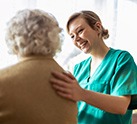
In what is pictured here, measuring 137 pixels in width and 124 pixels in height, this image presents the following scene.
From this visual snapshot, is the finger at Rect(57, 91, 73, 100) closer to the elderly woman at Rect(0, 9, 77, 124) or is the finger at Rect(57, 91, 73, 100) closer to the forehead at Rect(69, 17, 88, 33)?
the elderly woman at Rect(0, 9, 77, 124)

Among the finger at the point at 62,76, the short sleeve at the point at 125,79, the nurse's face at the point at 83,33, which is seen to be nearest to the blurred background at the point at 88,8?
the nurse's face at the point at 83,33

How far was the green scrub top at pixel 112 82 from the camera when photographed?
1.21 m

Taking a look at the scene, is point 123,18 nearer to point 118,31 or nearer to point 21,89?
point 118,31

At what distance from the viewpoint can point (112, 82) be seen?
4.07ft

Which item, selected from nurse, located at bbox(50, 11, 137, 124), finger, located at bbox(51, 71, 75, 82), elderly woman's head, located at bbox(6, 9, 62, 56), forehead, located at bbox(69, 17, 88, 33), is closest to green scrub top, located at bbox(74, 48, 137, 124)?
nurse, located at bbox(50, 11, 137, 124)

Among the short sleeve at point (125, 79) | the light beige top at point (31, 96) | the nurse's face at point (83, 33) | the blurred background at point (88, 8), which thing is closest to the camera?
the light beige top at point (31, 96)

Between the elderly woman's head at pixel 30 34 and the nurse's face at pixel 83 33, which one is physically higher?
the elderly woman's head at pixel 30 34

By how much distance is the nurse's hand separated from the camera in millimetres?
890

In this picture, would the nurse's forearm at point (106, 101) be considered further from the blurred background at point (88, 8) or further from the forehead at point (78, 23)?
the blurred background at point (88, 8)

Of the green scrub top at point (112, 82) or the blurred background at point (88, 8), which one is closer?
the green scrub top at point (112, 82)

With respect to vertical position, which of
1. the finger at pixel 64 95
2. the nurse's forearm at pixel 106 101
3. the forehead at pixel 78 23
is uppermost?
the forehead at pixel 78 23

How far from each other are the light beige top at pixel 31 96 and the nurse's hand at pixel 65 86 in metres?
0.02

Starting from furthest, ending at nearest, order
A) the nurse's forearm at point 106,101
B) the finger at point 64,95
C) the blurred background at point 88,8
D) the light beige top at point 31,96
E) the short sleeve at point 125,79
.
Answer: the blurred background at point 88,8, the short sleeve at point 125,79, the nurse's forearm at point 106,101, the finger at point 64,95, the light beige top at point 31,96

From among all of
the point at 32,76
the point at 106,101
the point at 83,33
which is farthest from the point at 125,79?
the point at 32,76
